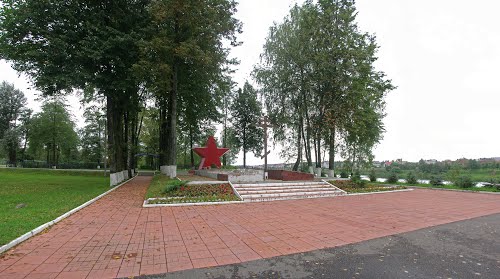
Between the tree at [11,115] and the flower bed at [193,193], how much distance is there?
4591 cm

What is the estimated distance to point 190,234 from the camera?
5953mm

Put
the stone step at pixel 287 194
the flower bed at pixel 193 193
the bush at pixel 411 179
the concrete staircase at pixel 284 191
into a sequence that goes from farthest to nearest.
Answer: the bush at pixel 411 179 < the concrete staircase at pixel 284 191 < the stone step at pixel 287 194 < the flower bed at pixel 193 193

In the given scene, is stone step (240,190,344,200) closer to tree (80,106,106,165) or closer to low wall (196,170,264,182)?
low wall (196,170,264,182)

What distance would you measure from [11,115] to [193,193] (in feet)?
170

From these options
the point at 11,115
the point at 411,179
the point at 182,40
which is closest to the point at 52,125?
the point at 11,115

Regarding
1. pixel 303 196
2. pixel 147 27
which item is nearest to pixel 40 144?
pixel 147 27

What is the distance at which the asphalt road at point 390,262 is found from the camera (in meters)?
3.87

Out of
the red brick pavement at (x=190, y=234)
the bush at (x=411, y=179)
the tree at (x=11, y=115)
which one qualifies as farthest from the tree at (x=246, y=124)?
the tree at (x=11, y=115)

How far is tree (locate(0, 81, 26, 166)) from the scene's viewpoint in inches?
1658

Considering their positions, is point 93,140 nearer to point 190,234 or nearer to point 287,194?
point 287,194

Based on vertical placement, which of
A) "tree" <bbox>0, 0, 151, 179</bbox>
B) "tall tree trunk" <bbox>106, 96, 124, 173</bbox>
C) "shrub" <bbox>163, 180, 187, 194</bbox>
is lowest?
"shrub" <bbox>163, 180, 187, 194</bbox>

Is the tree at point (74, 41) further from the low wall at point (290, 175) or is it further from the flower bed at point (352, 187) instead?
the flower bed at point (352, 187)

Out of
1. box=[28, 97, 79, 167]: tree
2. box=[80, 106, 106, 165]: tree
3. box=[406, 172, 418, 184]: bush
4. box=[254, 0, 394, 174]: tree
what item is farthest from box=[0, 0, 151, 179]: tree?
box=[80, 106, 106, 165]: tree

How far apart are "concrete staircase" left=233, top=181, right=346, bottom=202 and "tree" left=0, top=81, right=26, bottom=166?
47.6 meters
